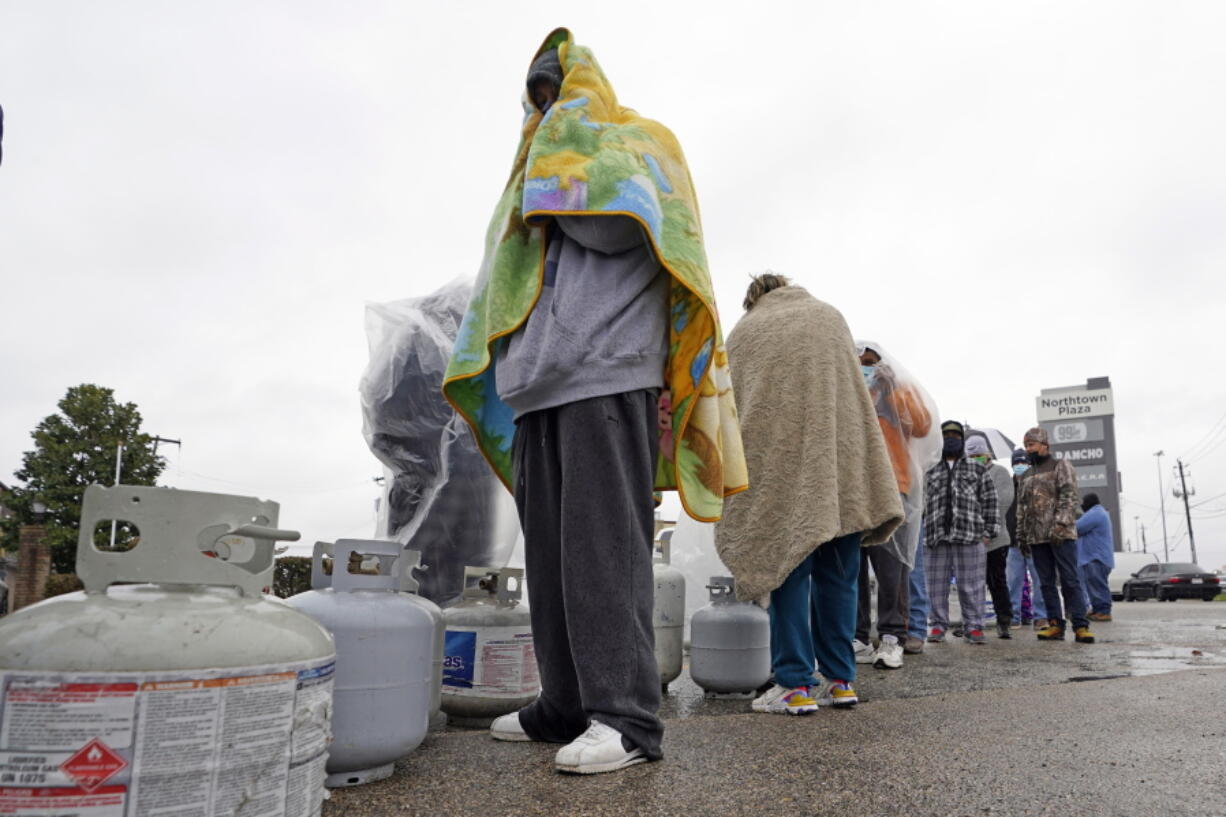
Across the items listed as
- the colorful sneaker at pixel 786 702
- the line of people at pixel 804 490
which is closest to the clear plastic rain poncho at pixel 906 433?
the line of people at pixel 804 490

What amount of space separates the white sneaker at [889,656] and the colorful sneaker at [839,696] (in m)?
1.57

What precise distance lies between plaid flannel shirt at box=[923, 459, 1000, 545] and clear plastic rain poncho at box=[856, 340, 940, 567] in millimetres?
1648

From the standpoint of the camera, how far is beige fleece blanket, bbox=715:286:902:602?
9.98ft

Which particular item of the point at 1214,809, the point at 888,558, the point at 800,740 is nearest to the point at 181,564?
the point at 800,740

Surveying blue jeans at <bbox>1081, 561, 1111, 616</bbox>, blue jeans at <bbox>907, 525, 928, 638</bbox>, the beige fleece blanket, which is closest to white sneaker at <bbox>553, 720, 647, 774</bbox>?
the beige fleece blanket

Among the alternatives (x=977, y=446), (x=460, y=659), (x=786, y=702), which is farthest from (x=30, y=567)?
(x=786, y=702)

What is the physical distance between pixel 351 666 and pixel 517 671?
2.91 ft

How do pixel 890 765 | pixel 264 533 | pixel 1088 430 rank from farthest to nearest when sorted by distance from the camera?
pixel 1088 430
pixel 890 765
pixel 264 533

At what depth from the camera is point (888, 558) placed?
5.18 metres

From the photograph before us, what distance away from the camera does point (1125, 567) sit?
24219mm

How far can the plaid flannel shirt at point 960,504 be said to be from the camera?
6.55 meters

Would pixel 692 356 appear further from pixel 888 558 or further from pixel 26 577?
pixel 26 577

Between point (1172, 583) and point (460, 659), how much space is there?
86.2ft

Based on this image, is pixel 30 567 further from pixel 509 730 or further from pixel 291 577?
pixel 509 730
